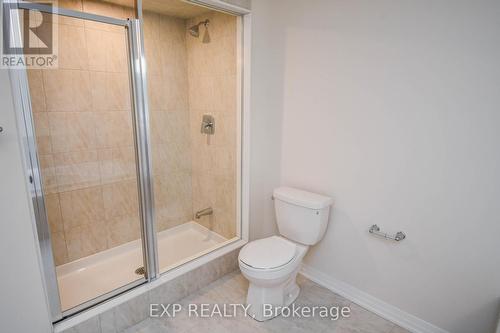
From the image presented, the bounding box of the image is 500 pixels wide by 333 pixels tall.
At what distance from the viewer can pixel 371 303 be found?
1938 millimetres

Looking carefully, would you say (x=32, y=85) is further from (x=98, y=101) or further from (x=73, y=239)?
(x=73, y=239)

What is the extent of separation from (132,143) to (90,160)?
19.8 inches

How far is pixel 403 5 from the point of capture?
5.14 ft

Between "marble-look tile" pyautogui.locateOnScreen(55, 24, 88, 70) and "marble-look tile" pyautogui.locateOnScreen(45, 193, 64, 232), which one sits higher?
"marble-look tile" pyautogui.locateOnScreen(55, 24, 88, 70)

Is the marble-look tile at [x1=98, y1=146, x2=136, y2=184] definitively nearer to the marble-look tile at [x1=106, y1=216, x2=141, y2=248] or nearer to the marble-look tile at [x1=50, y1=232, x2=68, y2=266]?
the marble-look tile at [x1=106, y1=216, x2=141, y2=248]

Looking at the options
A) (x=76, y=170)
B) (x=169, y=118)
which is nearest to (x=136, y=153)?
(x=76, y=170)

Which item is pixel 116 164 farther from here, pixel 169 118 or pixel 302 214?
pixel 302 214

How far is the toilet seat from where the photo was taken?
175 centimetres

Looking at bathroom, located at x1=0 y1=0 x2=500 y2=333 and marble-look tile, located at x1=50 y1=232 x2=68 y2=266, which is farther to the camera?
marble-look tile, located at x1=50 y1=232 x2=68 y2=266

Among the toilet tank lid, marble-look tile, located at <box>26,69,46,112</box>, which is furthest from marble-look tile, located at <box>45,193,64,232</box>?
the toilet tank lid

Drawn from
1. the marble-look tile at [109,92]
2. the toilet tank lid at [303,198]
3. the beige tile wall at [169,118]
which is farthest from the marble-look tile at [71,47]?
the toilet tank lid at [303,198]

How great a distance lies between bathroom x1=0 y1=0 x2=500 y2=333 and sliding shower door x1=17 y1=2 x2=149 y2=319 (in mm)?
13

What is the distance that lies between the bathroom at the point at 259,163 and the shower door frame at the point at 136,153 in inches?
0.4

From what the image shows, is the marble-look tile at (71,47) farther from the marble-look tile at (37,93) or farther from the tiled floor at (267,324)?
the tiled floor at (267,324)
